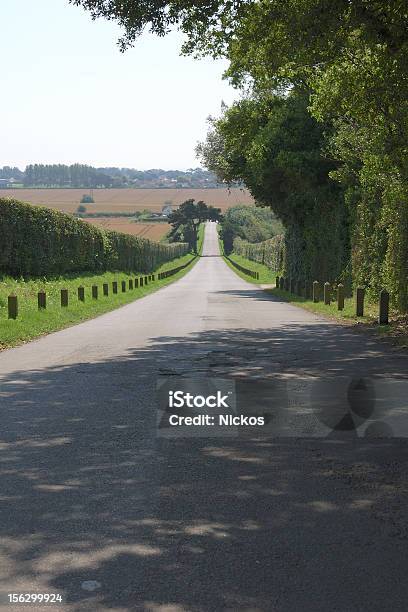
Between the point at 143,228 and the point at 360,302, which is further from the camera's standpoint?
the point at 143,228

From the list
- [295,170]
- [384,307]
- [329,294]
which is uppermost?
[295,170]

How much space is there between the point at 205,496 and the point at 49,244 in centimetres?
3181

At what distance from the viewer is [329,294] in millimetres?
25703

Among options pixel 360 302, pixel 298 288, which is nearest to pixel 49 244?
pixel 298 288

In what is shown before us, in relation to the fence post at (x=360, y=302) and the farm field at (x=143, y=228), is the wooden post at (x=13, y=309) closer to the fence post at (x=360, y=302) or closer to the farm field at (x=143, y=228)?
the fence post at (x=360, y=302)

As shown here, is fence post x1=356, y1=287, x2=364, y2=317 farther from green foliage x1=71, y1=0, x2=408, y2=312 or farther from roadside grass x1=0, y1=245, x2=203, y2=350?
roadside grass x1=0, y1=245, x2=203, y2=350

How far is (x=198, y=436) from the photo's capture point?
6957mm

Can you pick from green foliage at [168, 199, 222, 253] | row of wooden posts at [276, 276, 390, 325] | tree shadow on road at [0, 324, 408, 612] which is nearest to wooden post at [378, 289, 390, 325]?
row of wooden posts at [276, 276, 390, 325]

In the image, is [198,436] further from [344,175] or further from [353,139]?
[344,175]

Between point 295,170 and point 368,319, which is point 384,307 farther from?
point 295,170

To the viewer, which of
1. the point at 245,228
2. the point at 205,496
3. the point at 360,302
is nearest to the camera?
the point at 205,496

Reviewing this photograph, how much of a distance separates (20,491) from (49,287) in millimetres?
26630

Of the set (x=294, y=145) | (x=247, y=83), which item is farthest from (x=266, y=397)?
(x=247, y=83)

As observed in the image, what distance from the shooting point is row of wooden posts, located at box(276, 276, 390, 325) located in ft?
58.5
